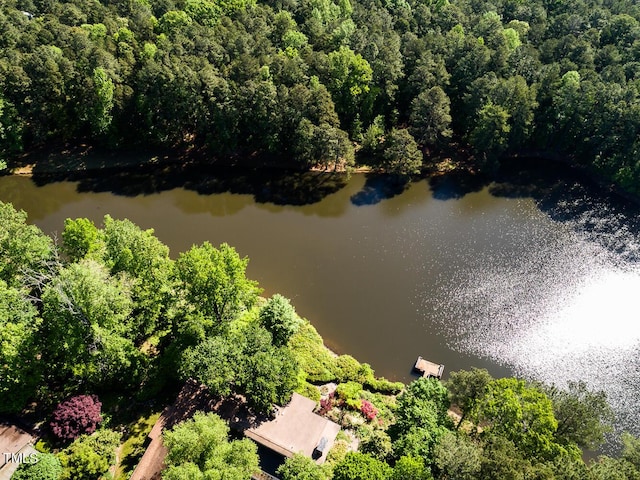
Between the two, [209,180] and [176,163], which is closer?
[209,180]

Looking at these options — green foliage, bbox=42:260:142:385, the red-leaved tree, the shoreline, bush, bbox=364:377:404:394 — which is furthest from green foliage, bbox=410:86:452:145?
green foliage, bbox=42:260:142:385

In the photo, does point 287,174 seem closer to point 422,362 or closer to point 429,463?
point 422,362

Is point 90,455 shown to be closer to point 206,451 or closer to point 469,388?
point 206,451

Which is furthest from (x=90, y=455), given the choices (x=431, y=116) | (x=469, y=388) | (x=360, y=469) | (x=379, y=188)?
(x=431, y=116)

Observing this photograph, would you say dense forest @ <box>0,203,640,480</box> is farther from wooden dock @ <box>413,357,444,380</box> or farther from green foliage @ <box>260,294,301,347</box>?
wooden dock @ <box>413,357,444,380</box>

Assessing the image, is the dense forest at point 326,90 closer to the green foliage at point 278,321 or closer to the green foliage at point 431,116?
the green foliage at point 431,116

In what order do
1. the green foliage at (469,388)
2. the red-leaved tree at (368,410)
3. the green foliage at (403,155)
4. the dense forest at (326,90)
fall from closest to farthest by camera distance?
the green foliage at (469,388) < the red-leaved tree at (368,410) < the green foliage at (403,155) < the dense forest at (326,90)

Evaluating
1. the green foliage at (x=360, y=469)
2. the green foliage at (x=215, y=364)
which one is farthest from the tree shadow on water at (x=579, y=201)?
the green foliage at (x=215, y=364)
